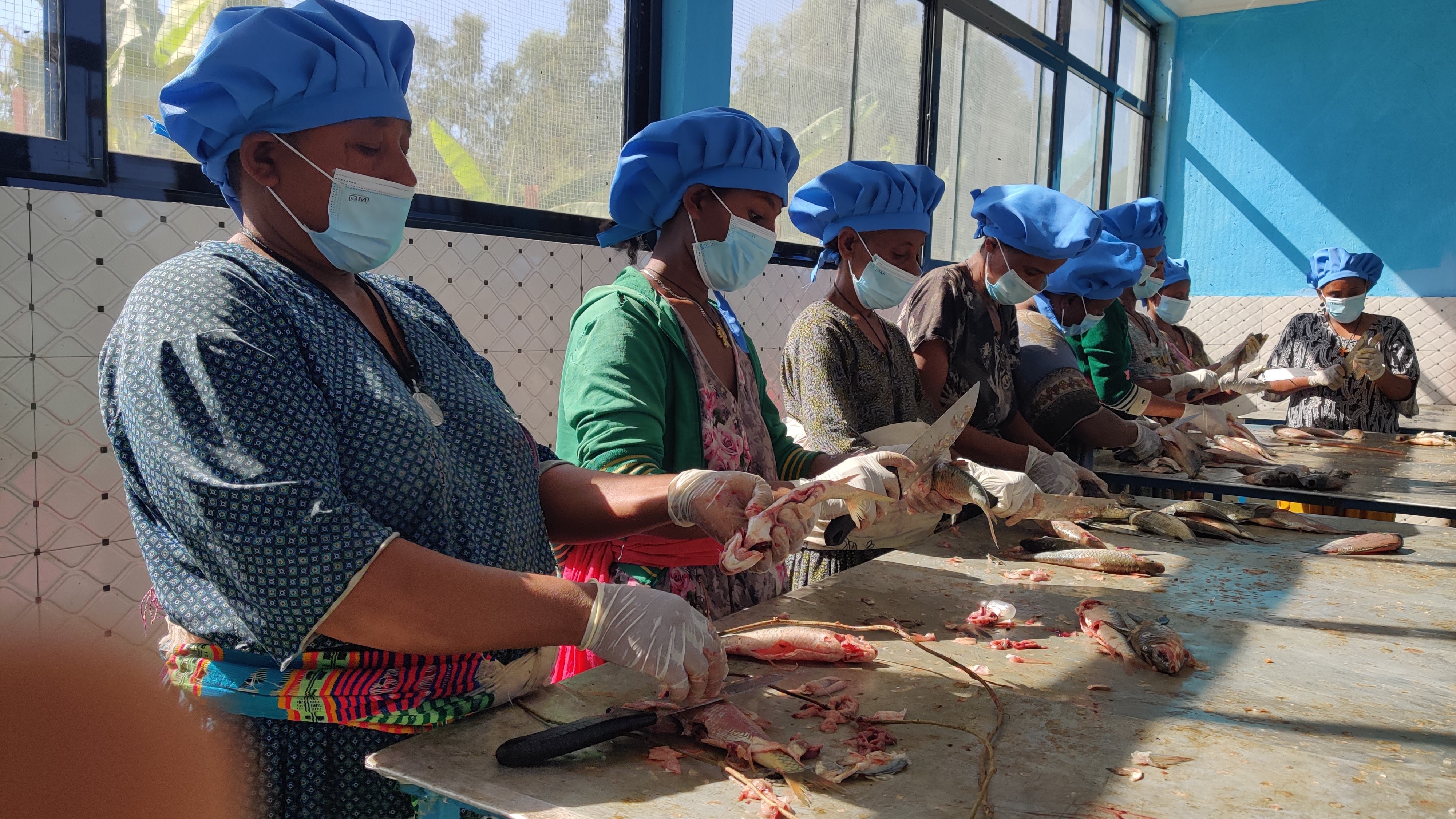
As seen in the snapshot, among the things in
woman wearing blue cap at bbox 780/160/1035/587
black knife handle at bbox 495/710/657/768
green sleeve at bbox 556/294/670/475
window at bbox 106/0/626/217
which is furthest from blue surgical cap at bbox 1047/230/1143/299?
black knife handle at bbox 495/710/657/768

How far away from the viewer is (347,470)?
144cm

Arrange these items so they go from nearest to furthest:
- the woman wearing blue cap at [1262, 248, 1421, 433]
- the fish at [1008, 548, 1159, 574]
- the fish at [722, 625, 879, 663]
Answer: the fish at [722, 625, 879, 663], the fish at [1008, 548, 1159, 574], the woman wearing blue cap at [1262, 248, 1421, 433]

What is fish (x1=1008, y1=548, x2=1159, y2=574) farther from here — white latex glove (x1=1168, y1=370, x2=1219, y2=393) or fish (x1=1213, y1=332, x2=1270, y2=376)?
fish (x1=1213, y1=332, x2=1270, y2=376)

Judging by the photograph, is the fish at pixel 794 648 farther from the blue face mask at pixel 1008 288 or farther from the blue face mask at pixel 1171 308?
the blue face mask at pixel 1171 308

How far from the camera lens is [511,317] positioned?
398 cm

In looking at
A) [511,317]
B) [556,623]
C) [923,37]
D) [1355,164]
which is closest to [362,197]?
[556,623]

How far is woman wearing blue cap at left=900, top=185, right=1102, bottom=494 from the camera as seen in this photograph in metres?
3.77

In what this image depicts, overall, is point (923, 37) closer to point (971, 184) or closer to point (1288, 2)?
point (971, 184)

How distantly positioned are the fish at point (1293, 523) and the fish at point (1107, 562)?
3.27 feet

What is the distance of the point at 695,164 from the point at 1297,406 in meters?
6.12

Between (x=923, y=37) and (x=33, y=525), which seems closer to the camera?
(x=33, y=525)

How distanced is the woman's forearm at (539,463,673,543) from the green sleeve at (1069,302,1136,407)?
391 centimetres

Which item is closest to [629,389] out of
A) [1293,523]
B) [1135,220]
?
[1293,523]

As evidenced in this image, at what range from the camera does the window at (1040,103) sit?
7.68 meters
